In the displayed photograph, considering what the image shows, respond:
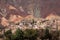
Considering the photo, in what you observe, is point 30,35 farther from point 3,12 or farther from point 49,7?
point 49,7

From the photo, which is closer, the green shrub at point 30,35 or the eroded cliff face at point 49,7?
the green shrub at point 30,35

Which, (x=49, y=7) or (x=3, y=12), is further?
(x=49, y=7)

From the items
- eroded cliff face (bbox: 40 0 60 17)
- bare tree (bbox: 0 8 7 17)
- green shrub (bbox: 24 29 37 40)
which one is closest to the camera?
green shrub (bbox: 24 29 37 40)

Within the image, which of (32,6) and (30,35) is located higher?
(32,6)

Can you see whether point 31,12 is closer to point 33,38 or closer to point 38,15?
point 38,15

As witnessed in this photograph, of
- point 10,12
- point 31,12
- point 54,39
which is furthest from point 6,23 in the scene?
point 54,39

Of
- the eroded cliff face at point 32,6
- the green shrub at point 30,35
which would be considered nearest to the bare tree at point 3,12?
the eroded cliff face at point 32,6

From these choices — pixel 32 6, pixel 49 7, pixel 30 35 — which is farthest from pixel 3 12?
pixel 30 35

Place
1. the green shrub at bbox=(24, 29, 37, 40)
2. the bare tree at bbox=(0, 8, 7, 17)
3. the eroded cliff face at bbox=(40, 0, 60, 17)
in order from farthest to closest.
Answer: the eroded cliff face at bbox=(40, 0, 60, 17)
the bare tree at bbox=(0, 8, 7, 17)
the green shrub at bbox=(24, 29, 37, 40)

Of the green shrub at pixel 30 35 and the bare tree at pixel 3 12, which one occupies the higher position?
the bare tree at pixel 3 12

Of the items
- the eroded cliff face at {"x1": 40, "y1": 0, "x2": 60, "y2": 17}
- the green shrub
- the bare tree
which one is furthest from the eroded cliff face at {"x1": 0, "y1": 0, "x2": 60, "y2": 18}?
the green shrub

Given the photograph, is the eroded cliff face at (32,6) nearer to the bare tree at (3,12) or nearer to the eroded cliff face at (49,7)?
the eroded cliff face at (49,7)

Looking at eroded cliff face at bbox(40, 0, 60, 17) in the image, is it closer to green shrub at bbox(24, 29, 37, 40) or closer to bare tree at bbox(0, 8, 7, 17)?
bare tree at bbox(0, 8, 7, 17)
